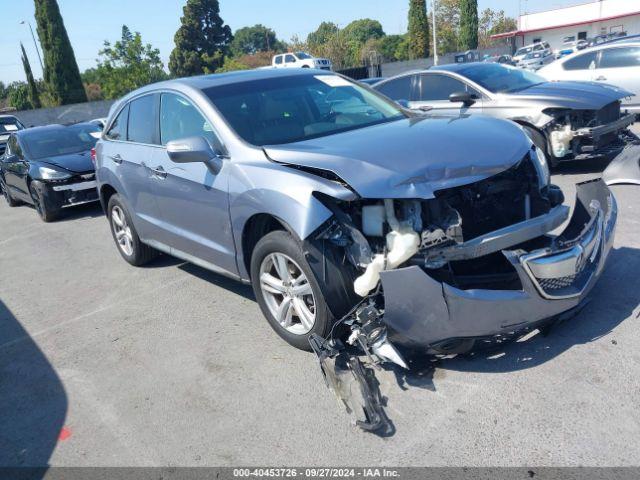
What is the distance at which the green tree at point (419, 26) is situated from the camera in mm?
51438

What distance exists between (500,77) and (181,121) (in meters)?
5.83

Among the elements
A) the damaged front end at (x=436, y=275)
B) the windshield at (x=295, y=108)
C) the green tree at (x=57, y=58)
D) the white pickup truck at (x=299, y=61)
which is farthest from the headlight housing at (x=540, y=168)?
the green tree at (x=57, y=58)

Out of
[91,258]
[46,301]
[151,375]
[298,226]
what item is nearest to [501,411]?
[298,226]

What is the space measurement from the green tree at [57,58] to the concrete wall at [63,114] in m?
5.27

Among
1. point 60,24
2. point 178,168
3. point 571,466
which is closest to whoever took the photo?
point 571,466

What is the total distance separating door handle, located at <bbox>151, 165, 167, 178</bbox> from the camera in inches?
191

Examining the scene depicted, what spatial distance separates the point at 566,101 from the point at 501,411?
229 inches

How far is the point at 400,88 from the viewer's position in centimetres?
954

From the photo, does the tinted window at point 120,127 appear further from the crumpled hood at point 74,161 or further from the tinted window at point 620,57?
the tinted window at point 620,57

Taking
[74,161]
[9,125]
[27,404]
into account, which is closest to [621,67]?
[74,161]

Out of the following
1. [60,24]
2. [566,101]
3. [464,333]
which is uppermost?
[60,24]

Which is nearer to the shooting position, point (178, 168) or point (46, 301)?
point (178, 168)

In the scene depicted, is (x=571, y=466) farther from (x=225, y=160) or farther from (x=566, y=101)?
(x=566, y=101)

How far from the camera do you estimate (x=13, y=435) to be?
3.48 metres
